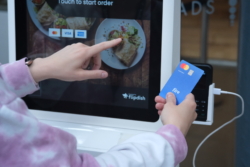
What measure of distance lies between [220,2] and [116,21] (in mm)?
1203

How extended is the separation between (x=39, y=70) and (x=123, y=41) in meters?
0.25

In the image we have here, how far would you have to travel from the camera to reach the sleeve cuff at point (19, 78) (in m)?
0.85

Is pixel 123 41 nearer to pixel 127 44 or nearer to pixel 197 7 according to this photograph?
pixel 127 44

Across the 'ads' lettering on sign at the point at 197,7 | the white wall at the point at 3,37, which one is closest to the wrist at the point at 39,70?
the white wall at the point at 3,37

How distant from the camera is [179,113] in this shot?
2.63ft

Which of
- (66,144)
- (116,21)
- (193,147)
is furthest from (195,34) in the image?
(66,144)

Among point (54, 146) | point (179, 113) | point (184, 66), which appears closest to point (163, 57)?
point (184, 66)

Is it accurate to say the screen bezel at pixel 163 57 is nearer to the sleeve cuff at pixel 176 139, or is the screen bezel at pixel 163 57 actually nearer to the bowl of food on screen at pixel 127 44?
the bowl of food on screen at pixel 127 44

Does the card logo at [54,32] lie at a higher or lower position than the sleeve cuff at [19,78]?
higher

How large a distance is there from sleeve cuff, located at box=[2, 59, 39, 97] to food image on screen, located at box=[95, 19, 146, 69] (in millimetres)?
233

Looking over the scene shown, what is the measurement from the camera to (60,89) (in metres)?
1.08

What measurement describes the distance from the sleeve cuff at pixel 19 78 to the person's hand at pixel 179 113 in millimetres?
323

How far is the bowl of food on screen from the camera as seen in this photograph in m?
0.98

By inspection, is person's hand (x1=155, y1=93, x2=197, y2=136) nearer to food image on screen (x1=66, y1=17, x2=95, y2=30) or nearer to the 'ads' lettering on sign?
food image on screen (x1=66, y1=17, x2=95, y2=30)
